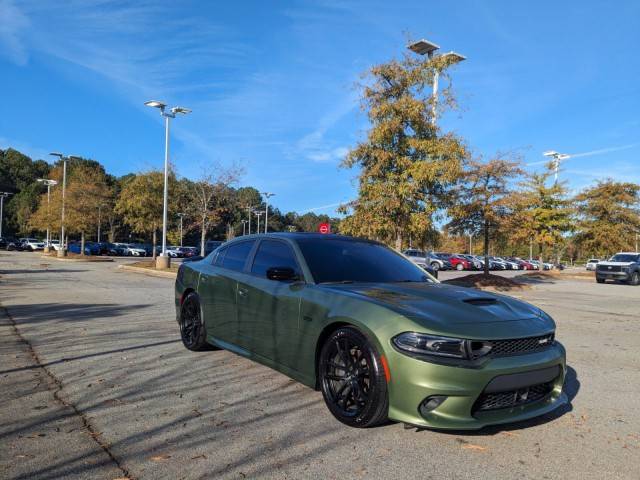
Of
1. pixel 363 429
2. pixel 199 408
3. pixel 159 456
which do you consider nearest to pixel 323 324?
pixel 363 429

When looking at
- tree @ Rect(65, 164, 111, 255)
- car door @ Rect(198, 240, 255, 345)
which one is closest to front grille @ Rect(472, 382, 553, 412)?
car door @ Rect(198, 240, 255, 345)

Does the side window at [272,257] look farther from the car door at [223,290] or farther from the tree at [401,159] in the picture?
the tree at [401,159]

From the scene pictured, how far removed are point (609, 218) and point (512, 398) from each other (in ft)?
121

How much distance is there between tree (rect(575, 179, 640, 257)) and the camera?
34.4m

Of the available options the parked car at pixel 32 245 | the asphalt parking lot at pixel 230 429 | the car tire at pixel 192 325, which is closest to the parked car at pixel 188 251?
the parked car at pixel 32 245

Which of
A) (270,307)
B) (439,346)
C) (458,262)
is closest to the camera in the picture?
(439,346)

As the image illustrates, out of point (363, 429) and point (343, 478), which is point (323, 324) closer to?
point (363, 429)

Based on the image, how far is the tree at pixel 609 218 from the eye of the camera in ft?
113

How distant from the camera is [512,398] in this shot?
11.3ft

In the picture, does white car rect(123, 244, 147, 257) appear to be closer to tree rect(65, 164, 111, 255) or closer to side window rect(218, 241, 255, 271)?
tree rect(65, 164, 111, 255)

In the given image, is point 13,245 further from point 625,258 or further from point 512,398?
point 512,398

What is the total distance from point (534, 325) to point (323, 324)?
155 cm

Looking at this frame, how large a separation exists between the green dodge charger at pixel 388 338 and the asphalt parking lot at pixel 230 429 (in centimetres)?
23

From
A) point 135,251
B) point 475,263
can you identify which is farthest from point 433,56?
point 135,251
